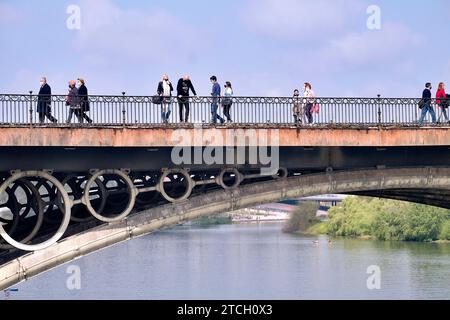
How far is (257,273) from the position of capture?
78.6m

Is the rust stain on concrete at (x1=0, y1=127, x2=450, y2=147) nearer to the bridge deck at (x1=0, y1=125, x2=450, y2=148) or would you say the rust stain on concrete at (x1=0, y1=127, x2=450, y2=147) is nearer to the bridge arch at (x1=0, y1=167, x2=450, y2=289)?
the bridge deck at (x1=0, y1=125, x2=450, y2=148)

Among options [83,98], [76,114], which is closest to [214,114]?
[83,98]

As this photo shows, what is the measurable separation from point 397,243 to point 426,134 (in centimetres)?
7786

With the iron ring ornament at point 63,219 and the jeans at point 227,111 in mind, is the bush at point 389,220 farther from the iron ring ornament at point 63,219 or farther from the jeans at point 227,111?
the iron ring ornament at point 63,219

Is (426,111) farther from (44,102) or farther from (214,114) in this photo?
(44,102)

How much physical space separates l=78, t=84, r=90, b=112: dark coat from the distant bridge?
22 centimetres

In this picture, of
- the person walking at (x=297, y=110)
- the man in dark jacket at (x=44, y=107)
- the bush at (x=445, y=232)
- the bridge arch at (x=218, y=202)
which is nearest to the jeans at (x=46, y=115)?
the man in dark jacket at (x=44, y=107)

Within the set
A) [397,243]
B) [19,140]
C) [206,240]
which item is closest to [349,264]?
[397,243]

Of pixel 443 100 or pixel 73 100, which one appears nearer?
pixel 73 100

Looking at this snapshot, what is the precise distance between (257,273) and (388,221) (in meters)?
38.8

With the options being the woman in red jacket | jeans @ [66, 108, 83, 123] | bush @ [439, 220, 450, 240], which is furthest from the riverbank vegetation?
jeans @ [66, 108, 83, 123]

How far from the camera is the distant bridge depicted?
28.8 metres

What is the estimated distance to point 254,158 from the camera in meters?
30.3

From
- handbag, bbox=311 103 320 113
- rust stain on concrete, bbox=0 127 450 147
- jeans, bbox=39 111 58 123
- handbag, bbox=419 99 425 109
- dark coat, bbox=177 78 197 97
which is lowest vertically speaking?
rust stain on concrete, bbox=0 127 450 147
